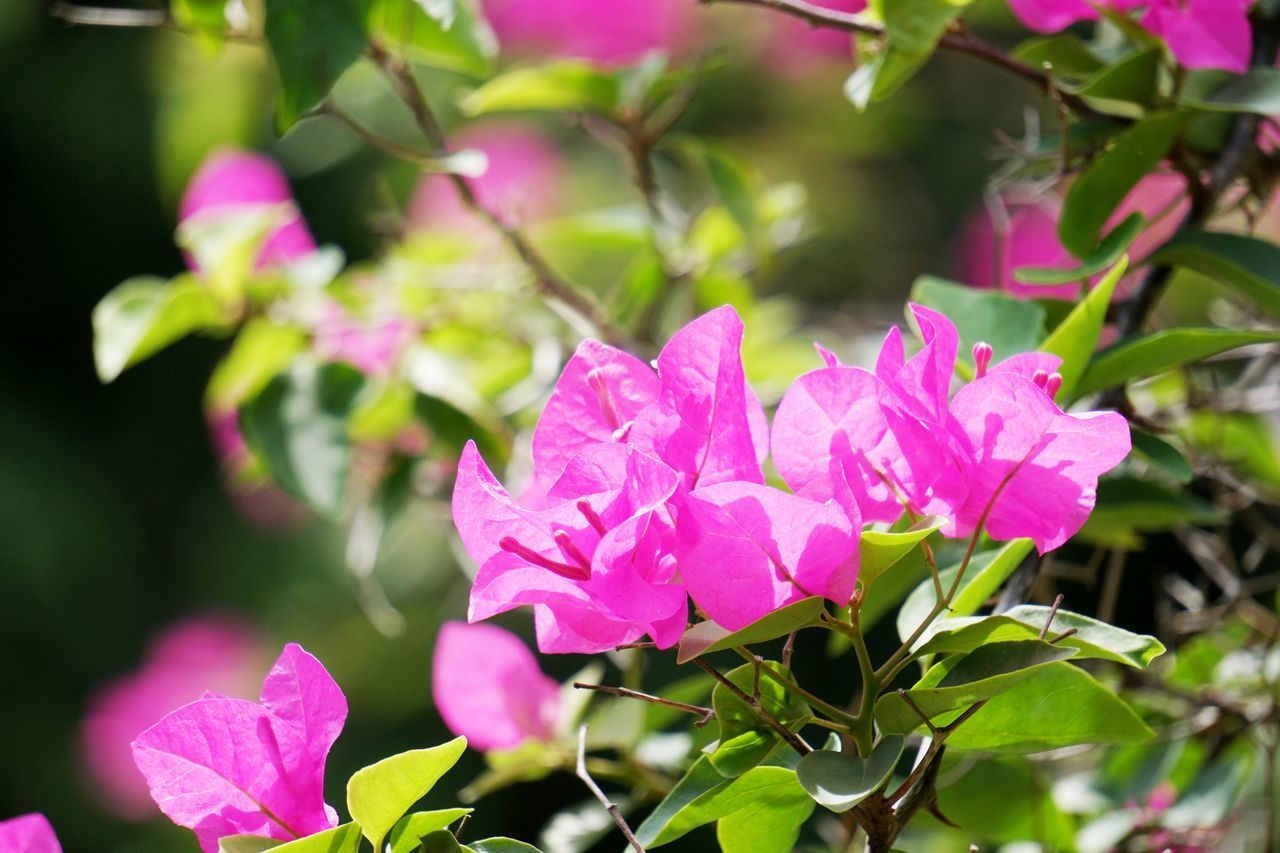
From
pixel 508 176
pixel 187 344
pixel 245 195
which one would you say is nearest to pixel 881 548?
pixel 245 195

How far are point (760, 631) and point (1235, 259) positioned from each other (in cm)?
23

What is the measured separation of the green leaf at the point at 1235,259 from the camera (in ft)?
1.30

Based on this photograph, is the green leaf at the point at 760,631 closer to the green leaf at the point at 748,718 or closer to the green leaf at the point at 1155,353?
the green leaf at the point at 748,718

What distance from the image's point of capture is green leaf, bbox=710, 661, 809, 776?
29cm

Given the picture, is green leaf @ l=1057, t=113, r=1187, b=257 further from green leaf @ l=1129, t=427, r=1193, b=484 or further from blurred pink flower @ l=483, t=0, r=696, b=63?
blurred pink flower @ l=483, t=0, r=696, b=63

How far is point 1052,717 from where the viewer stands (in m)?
0.28

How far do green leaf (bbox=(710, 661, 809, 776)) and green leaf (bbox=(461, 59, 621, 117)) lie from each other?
0.37 meters

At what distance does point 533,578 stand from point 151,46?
142 cm

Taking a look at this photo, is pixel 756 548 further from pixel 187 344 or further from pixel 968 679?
pixel 187 344

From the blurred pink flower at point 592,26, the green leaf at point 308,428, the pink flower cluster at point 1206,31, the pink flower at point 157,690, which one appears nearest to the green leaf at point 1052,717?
the pink flower cluster at point 1206,31

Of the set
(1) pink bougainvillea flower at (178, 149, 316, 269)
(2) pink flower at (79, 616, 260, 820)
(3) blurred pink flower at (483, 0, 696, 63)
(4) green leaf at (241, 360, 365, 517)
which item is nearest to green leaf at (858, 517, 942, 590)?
(4) green leaf at (241, 360, 365, 517)

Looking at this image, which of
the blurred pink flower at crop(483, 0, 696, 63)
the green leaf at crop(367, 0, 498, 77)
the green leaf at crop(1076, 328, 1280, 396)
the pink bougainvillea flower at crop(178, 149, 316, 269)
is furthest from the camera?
the blurred pink flower at crop(483, 0, 696, 63)

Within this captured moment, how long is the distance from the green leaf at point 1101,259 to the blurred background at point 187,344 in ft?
2.88

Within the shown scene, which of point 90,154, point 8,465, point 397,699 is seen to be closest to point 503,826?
point 397,699
